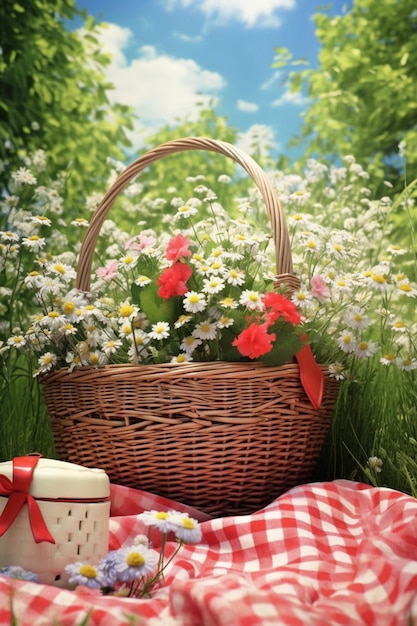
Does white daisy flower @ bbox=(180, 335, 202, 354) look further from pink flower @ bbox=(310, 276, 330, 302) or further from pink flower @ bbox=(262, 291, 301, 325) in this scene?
pink flower @ bbox=(310, 276, 330, 302)

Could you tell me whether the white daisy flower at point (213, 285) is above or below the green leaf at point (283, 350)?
above

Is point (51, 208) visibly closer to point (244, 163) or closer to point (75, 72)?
point (244, 163)

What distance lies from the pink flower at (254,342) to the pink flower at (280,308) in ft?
0.18

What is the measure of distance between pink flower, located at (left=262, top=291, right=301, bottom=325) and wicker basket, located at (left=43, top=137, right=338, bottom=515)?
10 cm

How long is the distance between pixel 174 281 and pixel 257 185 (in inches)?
12.1

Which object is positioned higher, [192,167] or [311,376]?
[192,167]

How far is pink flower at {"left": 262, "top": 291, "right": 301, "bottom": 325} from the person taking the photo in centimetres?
147

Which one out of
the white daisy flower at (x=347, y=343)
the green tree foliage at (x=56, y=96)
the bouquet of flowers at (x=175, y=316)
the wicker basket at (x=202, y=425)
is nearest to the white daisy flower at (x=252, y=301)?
the bouquet of flowers at (x=175, y=316)

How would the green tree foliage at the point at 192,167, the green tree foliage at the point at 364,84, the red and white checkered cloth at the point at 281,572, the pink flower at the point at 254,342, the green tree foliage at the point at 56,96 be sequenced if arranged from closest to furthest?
1. the red and white checkered cloth at the point at 281,572
2. the pink flower at the point at 254,342
3. the green tree foliage at the point at 56,96
4. the green tree foliage at the point at 364,84
5. the green tree foliage at the point at 192,167

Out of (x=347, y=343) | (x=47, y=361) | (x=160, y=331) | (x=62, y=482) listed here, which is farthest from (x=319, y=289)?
(x=62, y=482)

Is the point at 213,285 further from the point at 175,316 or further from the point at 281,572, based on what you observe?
the point at 281,572

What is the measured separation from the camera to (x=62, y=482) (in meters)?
1.20

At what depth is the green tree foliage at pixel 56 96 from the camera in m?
3.29

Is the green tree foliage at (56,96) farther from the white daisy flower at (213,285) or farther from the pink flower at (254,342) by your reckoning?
the pink flower at (254,342)
